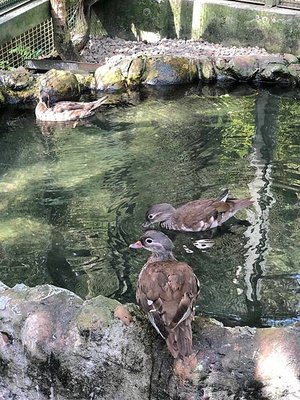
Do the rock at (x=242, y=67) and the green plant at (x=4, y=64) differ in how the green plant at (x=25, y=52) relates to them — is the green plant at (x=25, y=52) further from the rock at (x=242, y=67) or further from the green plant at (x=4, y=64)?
the rock at (x=242, y=67)

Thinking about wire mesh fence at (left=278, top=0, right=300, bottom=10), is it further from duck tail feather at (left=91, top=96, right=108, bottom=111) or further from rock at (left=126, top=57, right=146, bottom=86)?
duck tail feather at (left=91, top=96, right=108, bottom=111)

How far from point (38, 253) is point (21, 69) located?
4.51 meters

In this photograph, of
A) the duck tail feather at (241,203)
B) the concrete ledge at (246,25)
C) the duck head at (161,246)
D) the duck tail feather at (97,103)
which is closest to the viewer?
the duck head at (161,246)

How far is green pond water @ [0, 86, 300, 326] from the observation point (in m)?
5.14

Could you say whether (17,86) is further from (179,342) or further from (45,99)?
(179,342)

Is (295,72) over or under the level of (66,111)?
under

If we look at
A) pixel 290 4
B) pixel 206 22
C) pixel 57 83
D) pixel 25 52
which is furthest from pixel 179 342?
pixel 206 22

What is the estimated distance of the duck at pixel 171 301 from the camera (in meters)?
3.55

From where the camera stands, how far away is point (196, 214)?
232 inches

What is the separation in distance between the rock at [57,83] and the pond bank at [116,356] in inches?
220

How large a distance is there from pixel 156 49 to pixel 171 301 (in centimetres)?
830

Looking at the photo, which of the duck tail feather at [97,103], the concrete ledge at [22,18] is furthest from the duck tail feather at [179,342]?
the concrete ledge at [22,18]

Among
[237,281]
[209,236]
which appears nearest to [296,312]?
[237,281]

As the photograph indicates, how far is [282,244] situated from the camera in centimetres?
560
